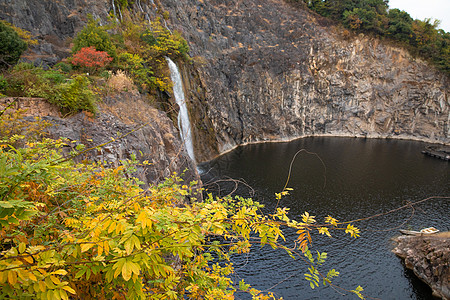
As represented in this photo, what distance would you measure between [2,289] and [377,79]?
59.5 meters

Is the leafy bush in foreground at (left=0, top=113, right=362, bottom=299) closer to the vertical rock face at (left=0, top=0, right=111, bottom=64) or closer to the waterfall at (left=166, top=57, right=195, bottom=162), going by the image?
the vertical rock face at (left=0, top=0, right=111, bottom=64)

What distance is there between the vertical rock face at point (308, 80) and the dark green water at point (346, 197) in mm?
7141

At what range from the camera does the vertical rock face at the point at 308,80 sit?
3884cm

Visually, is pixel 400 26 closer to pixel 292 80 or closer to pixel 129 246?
pixel 292 80

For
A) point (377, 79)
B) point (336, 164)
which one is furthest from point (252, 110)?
point (377, 79)

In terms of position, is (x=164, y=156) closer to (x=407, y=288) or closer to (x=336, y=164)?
(x=407, y=288)

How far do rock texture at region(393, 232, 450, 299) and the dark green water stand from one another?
1.74 ft

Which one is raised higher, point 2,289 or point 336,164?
point 2,289

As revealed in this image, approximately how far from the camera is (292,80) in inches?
1756

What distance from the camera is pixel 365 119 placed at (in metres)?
49.8

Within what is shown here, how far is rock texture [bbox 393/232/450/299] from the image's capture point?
1255cm

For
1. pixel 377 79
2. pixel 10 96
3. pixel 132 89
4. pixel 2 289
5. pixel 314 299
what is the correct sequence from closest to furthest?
pixel 2 289
pixel 10 96
pixel 314 299
pixel 132 89
pixel 377 79

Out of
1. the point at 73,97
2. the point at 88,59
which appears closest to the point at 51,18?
the point at 88,59

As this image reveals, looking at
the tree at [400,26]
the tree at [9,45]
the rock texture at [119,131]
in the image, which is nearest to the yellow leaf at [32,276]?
the rock texture at [119,131]
